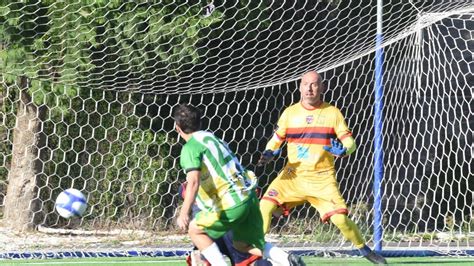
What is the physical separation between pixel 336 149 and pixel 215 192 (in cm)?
201

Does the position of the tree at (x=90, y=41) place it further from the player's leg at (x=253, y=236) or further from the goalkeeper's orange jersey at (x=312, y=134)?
the player's leg at (x=253, y=236)

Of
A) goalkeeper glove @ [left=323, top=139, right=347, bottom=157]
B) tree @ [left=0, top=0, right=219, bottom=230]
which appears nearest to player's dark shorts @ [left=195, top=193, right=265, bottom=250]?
goalkeeper glove @ [left=323, top=139, right=347, bottom=157]

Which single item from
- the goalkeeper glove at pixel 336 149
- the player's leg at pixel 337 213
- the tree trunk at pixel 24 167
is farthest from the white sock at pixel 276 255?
the tree trunk at pixel 24 167

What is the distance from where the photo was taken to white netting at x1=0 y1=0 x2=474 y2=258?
1056 centimetres

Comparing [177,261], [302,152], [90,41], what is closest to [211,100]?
[90,41]

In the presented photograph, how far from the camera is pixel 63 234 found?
1210cm

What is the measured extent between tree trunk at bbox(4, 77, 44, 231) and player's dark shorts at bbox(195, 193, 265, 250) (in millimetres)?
5400

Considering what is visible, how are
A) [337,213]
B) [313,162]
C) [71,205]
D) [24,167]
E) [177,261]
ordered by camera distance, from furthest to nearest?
[24,167] → [177,261] → [313,162] → [337,213] → [71,205]

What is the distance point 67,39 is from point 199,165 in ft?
13.2

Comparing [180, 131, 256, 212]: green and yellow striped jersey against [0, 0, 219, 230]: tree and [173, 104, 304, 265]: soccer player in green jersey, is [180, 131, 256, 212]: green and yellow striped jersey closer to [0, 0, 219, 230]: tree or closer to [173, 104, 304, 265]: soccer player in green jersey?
[173, 104, 304, 265]: soccer player in green jersey

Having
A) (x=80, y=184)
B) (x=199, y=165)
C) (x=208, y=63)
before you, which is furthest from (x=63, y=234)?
(x=199, y=165)

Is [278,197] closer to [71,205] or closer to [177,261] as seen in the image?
[177,261]

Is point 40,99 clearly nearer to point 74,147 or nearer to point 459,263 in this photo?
point 74,147

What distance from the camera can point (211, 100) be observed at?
1236cm
